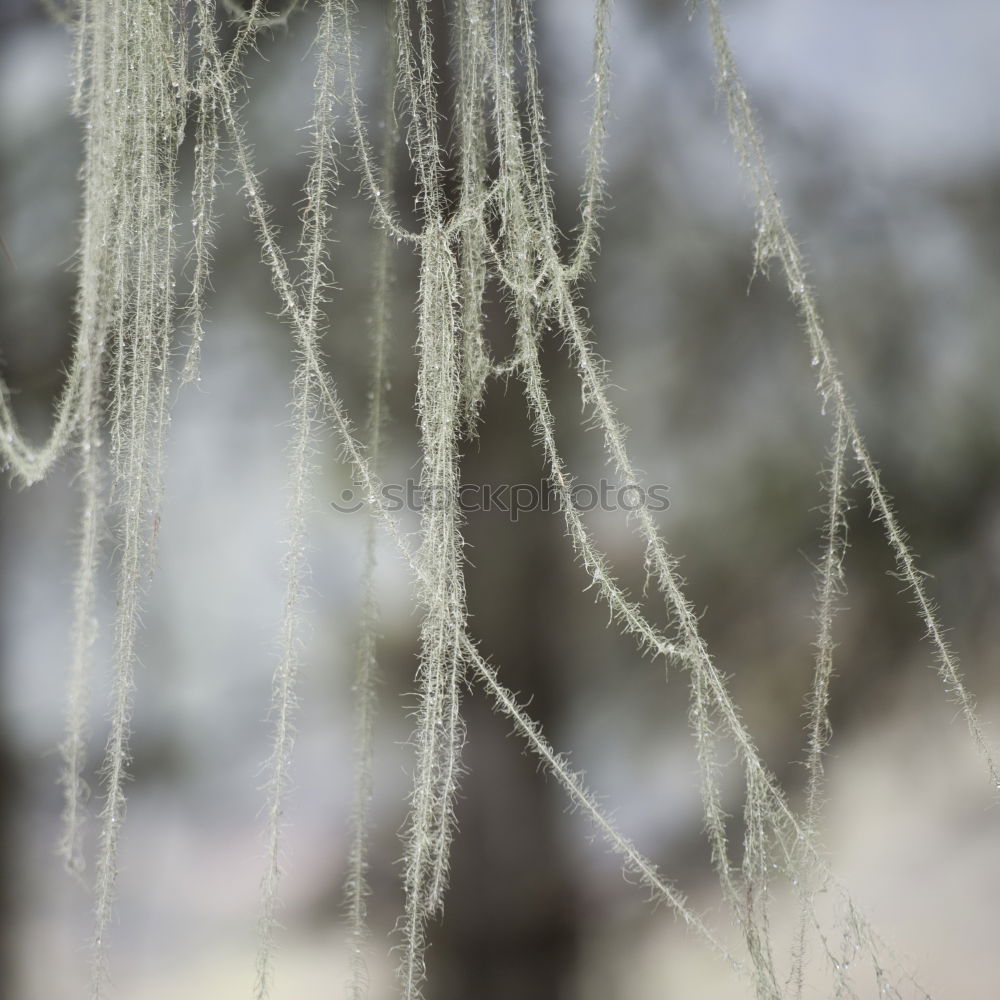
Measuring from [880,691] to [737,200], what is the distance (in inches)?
15.7

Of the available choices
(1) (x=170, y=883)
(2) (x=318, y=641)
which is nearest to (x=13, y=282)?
(2) (x=318, y=641)

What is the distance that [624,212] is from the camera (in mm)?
695

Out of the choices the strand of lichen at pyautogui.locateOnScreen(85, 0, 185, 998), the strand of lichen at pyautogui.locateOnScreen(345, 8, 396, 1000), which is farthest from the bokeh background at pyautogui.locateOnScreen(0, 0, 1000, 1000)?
the strand of lichen at pyautogui.locateOnScreen(85, 0, 185, 998)

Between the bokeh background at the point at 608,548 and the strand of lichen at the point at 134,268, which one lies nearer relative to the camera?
the strand of lichen at the point at 134,268

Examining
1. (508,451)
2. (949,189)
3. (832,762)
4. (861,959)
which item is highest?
(949,189)

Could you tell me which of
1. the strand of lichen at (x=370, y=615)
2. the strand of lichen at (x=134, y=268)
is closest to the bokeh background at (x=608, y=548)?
the strand of lichen at (x=370, y=615)

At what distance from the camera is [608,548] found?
2.19ft

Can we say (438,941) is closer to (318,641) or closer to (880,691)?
(318,641)

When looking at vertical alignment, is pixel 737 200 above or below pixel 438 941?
above

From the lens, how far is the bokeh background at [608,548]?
2.18 feet

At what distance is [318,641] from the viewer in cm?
68

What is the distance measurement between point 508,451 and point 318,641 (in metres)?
0.21

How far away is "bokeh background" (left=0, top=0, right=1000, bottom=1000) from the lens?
665mm

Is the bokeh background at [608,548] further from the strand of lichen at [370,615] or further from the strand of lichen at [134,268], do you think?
the strand of lichen at [134,268]
